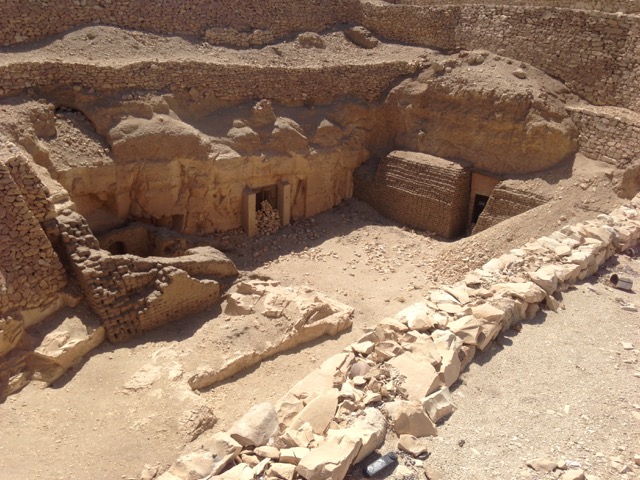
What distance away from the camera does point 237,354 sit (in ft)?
29.2

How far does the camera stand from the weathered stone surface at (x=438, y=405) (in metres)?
4.39

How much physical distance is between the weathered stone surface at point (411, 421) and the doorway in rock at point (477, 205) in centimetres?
1053

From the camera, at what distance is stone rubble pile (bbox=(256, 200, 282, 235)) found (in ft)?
44.5

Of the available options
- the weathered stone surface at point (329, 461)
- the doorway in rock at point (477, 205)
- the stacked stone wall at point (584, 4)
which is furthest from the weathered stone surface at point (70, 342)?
the stacked stone wall at point (584, 4)

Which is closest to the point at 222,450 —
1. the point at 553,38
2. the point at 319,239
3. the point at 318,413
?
the point at 318,413

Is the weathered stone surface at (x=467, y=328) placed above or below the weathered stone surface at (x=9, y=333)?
above

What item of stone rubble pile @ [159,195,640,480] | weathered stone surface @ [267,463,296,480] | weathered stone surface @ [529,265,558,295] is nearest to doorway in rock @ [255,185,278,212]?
stone rubble pile @ [159,195,640,480]

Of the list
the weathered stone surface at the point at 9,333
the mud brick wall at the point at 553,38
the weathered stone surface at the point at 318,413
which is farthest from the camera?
the mud brick wall at the point at 553,38

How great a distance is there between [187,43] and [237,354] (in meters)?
8.47

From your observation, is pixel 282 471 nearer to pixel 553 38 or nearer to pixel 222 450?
pixel 222 450

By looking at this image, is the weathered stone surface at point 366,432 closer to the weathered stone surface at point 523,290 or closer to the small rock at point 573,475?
the small rock at point 573,475

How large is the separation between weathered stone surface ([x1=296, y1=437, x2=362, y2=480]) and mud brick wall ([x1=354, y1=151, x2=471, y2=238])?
419 inches

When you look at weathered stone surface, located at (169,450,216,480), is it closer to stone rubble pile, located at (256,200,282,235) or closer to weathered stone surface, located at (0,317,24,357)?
weathered stone surface, located at (0,317,24,357)

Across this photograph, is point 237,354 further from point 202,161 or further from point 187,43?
point 187,43
